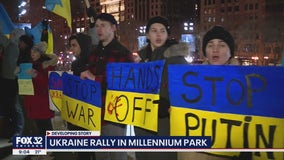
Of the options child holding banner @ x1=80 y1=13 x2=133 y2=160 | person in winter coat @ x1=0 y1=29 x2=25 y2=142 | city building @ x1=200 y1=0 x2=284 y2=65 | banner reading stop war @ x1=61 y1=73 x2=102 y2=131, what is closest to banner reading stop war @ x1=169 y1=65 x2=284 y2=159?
child holding banner @ x1=80 y1=13 x2=133 y2=160

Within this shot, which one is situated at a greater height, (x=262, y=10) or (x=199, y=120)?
(x=262, y=10)

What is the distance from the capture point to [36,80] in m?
5.26

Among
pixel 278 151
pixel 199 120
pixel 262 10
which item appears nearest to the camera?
pixel 278 151

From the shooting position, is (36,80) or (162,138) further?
(36,80)

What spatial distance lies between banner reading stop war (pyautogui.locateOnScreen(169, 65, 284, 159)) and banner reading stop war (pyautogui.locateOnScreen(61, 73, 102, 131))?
107 centimetres

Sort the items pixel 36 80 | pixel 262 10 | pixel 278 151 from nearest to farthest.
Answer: pixel 278 151 < pixel 36 80 < pixel 262 10

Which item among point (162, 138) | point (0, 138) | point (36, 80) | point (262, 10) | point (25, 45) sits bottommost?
point (0, 138)

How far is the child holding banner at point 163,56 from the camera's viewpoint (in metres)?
3.80

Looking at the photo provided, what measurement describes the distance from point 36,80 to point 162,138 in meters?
2.25

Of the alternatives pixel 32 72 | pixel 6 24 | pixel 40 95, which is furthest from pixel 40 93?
Answer: pixel 6 24

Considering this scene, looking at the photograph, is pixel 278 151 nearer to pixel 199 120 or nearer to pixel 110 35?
pixel 199 120

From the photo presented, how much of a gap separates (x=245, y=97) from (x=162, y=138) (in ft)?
2.91

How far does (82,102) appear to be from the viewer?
Result: 4539mm

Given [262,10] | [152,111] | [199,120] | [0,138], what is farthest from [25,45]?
[262,10]
